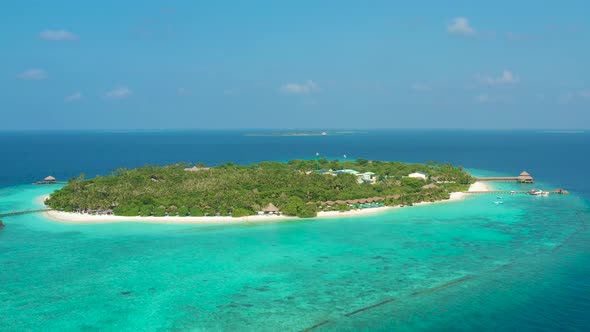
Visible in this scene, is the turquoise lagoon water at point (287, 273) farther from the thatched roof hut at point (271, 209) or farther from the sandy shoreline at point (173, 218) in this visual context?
the thatched roof hut at point (271, 209)

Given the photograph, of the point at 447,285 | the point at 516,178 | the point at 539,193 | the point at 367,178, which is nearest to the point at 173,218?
the point at 447,285

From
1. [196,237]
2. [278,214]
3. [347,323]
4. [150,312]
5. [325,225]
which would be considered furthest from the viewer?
[278,214]

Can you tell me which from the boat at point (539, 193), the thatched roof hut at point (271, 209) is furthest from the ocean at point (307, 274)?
the boat at point (539, 193)

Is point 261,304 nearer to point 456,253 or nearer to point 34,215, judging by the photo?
point 456,253

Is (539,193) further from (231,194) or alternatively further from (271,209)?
(231,194)

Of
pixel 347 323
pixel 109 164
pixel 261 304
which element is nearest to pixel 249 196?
pixel 261 304

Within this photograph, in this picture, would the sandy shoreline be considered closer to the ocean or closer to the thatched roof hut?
the thatched roof hut
